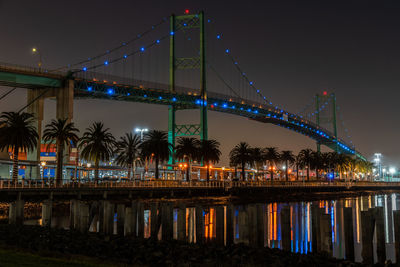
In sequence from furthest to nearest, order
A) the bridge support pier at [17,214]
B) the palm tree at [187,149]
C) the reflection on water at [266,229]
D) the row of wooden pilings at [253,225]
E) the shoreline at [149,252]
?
the palm tree at [187,149] < the bridge support pier at [17,214] < the reflection on water at [266,229] < the row of wooden pilings at [253,225] < the shoreline at [149,252]

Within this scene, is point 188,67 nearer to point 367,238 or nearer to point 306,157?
point 306,157

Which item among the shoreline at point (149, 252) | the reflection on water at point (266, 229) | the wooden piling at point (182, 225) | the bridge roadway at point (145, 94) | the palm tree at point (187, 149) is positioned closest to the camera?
the shoreline at point (149, 252)

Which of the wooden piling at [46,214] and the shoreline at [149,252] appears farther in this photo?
the wooden piling at [46,214]

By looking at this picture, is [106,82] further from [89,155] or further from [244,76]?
[244,76]

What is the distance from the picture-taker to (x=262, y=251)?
56.4 ft

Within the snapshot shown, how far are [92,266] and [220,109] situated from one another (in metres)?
81.6

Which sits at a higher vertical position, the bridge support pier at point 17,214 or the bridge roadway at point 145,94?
the bridge roadway at point 145,94

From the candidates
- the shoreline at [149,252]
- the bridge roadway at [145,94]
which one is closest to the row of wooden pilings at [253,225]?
the shoreline at [149,252]

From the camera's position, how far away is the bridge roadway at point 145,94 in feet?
183

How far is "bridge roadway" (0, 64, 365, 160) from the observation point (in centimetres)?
5588

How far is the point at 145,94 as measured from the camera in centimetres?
7912

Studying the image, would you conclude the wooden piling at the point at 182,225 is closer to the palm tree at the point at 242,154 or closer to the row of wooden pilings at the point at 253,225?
the row of wooden pilings at the point at 253,225

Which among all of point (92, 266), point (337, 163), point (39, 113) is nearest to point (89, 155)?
point (39, 113)

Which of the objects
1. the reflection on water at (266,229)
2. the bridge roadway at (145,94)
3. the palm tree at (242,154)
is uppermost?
the bridge roadway at (145,94)
